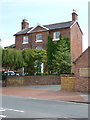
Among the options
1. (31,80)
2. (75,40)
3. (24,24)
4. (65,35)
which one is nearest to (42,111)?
(31,80)

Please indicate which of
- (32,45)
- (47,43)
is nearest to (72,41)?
(47,43)

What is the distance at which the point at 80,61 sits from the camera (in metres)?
19.9

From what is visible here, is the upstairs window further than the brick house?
Yes

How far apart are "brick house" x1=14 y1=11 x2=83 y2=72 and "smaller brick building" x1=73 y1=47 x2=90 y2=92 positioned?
14.0m

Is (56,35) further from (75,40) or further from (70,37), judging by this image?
(75,40)

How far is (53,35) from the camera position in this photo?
35750 millimetres

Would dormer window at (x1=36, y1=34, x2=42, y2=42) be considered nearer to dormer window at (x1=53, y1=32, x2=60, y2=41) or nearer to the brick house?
the brick house

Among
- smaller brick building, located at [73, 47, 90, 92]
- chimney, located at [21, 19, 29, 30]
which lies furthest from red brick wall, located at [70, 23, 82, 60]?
smaller brick building, located at [73, 47, 90, 92]

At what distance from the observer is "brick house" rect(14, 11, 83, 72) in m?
34.7

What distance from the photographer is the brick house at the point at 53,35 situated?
34688 mm

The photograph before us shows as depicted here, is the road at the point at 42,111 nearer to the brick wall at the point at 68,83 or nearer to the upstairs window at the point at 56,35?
the brick wall at the point at 68,83

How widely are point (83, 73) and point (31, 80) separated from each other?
10.0 m

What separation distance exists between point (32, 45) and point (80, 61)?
61.2 ft

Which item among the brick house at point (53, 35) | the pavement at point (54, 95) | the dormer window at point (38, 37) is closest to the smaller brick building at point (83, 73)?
the pavement at point (54, 95)
